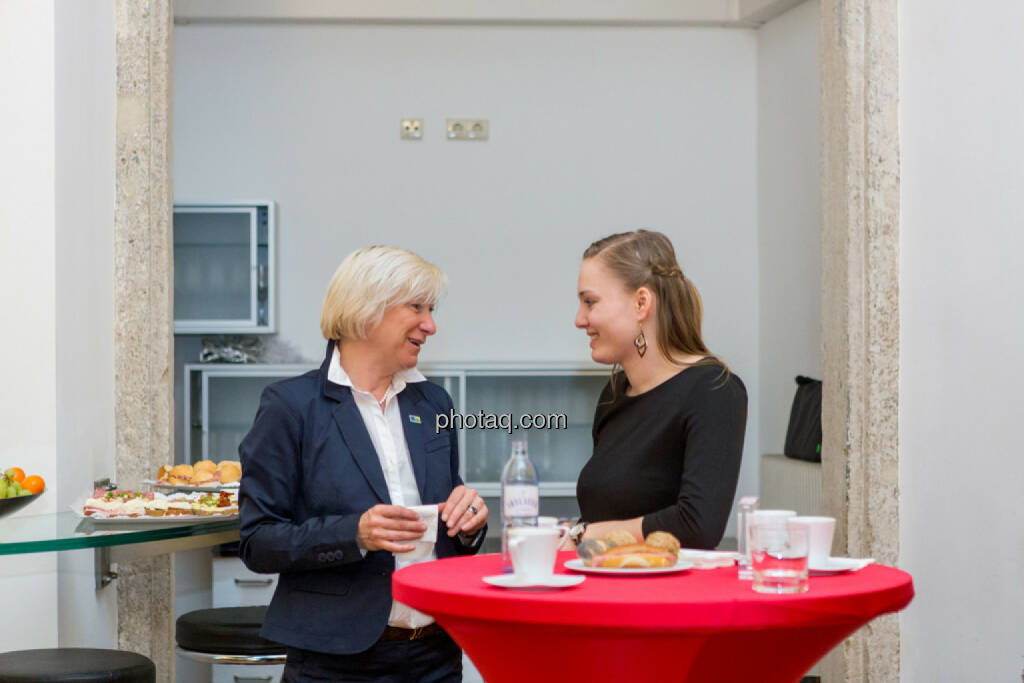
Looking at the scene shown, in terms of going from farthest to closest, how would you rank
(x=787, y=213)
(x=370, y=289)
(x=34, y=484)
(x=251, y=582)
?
(x=787, y=213)
(x=251, y=582)
(x=34, y=484)
(x=370, y=289)

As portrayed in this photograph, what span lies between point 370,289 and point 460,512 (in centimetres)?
48

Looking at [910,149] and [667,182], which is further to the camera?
[667,182]

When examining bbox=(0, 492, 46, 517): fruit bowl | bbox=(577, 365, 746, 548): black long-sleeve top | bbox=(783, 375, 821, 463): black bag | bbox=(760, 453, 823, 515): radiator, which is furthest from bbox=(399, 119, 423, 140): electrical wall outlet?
bbox=(577, 365, 746, 548): black long-sleeve top

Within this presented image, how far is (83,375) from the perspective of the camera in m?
3.36

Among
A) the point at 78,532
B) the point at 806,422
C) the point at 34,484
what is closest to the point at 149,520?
the point at 78,532

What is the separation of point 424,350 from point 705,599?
15.9 ft

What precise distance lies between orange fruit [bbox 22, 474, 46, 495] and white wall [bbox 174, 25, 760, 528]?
332cm

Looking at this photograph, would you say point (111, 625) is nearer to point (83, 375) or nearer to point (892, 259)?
point (83, 375)

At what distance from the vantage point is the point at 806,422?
5465 millimetres

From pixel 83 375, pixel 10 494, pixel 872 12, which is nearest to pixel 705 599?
pixel 10 494

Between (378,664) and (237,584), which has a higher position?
(378,664)

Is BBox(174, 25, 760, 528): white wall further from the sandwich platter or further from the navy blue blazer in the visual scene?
the navy blue blazer

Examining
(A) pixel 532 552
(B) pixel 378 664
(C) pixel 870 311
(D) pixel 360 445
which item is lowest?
(B) pixel 378 664

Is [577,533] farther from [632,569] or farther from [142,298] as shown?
[142,298]
